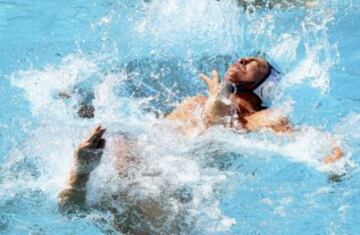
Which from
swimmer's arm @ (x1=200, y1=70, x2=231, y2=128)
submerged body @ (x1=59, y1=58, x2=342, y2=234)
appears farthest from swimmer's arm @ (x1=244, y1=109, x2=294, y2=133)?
swimmer's arm @ (x1=200, y1=70, x2=231, y2=128)

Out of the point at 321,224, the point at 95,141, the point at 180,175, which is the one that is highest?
the point at 95,141

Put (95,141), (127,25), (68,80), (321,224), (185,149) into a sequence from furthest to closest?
(127,25)
(68,80)
(185,149)
(321,224)
(95,141)

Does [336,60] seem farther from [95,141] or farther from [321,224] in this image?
[95,141]

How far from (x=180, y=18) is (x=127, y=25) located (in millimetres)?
653

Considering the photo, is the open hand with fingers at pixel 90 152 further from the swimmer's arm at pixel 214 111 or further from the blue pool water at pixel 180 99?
the swimmer's arm at pixel 214 111

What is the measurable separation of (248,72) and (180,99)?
873 millimetres

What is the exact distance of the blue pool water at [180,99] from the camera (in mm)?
4059

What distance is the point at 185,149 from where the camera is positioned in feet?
14.9

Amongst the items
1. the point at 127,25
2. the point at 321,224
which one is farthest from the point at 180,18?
the point at 321,224

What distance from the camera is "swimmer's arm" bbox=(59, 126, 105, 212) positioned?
373 centimetres

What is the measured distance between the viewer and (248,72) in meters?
5.14

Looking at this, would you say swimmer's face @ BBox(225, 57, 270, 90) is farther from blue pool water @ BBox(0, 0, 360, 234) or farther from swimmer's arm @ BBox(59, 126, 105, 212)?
swimmer's arm @ BBox(59, 126, 105, 212)

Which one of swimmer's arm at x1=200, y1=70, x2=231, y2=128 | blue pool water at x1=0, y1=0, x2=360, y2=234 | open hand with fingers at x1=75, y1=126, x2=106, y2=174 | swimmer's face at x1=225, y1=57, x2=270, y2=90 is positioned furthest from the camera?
swimmer's face at x1=225, y1=57, x2=270, y2=90

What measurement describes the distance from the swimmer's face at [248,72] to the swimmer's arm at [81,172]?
1.61 m
